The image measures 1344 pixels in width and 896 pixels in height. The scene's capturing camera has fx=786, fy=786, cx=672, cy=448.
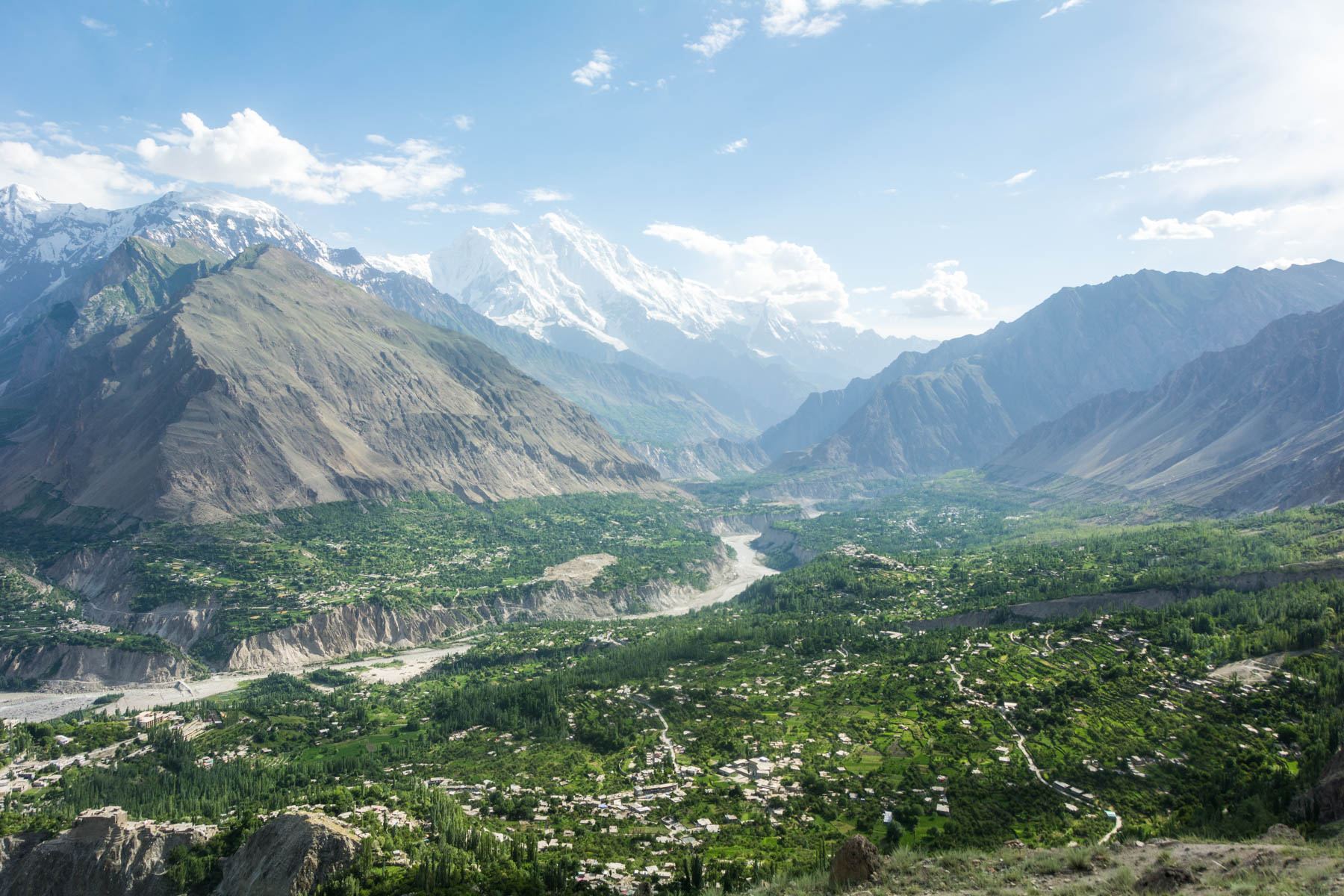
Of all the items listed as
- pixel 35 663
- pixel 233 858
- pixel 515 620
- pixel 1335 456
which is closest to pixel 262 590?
pixel 35 663

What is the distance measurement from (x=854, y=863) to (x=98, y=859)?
49193 mm

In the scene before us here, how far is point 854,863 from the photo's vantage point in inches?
1754

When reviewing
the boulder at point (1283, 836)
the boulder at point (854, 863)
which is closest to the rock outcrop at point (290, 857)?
the boulder at point (854, 863)

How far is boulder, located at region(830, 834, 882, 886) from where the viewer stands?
4397 cm

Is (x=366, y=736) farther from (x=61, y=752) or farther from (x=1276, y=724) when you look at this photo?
(x=1276, y=724)

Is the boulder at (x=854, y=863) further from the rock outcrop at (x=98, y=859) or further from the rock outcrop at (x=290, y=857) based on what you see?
the rock outcrop at (x=98, y=859)

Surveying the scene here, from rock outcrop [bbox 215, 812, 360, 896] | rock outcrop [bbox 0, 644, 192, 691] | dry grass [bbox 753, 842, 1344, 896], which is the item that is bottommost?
dry grass [bbox 753, 842, 1344, 896]

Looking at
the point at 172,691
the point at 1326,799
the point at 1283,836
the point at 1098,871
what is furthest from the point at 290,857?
the point at 172,691

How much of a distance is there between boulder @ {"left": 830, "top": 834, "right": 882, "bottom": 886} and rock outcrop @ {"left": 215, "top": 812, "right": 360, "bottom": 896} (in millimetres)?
29701

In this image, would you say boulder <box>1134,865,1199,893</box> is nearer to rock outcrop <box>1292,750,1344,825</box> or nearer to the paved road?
rock outcrop <box>1292,750,1344,825</box>

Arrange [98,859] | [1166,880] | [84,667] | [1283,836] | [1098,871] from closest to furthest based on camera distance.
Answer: [1166,880], [1098,871], [1283,836], [98,859], [84,667]

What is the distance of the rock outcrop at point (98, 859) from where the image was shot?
169 ft

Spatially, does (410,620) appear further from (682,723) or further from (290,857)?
(290,857)

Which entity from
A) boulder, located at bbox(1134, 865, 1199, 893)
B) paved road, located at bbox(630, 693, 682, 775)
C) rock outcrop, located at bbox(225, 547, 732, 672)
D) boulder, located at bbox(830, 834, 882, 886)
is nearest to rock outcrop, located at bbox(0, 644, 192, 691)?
rock outcrop, located at bbox(225, 547, 732, 672)
